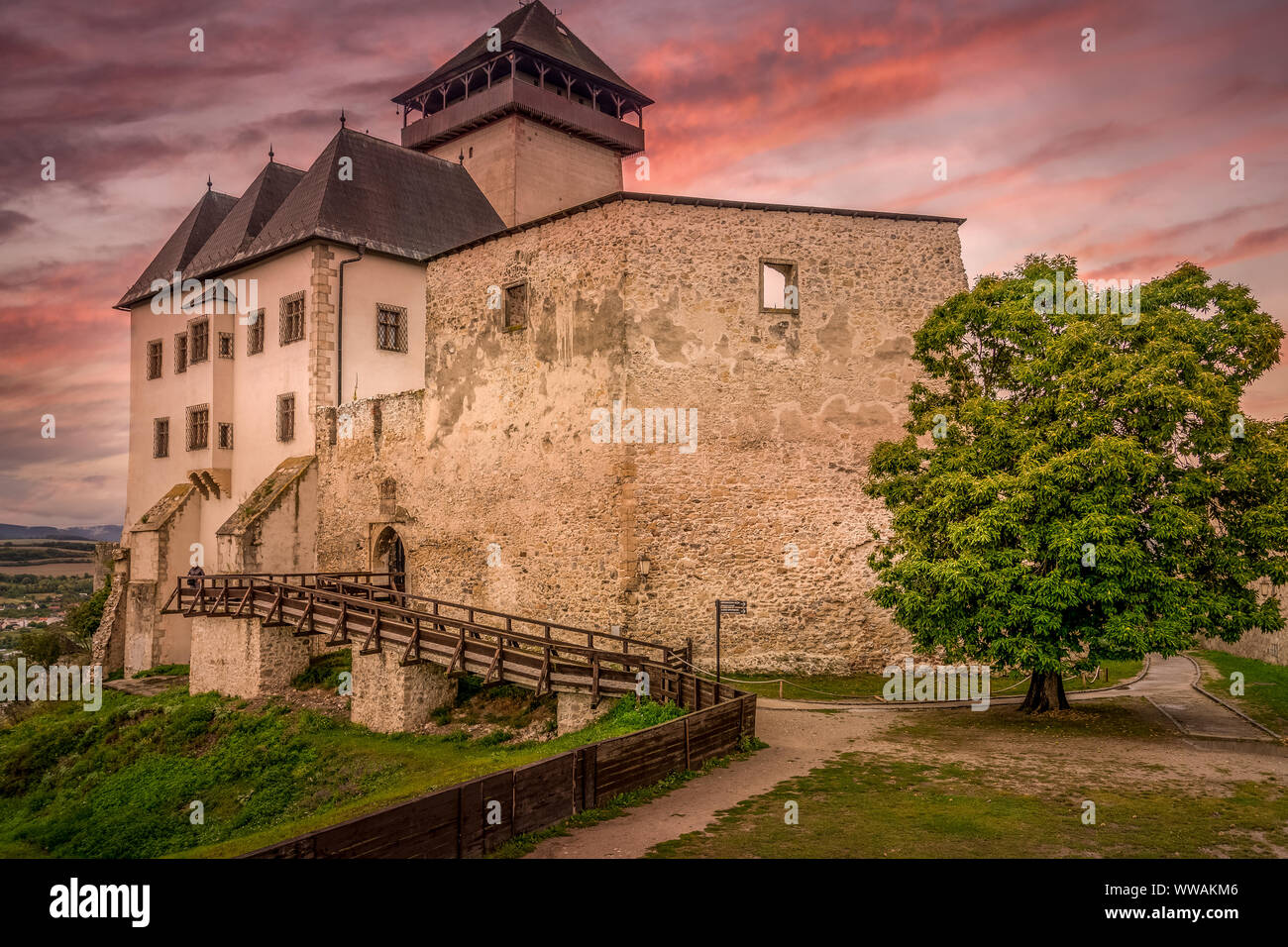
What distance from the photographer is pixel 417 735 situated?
62.5 ft

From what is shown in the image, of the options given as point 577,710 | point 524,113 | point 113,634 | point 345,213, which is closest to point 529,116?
point 524,113

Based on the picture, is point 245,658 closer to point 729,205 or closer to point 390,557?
point 390,557

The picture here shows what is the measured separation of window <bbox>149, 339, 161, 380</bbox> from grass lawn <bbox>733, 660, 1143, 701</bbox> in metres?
25.8

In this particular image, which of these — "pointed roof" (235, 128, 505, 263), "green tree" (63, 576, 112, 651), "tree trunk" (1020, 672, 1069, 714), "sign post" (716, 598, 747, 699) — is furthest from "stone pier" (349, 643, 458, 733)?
"green tree" (63, 576, 112, 651)

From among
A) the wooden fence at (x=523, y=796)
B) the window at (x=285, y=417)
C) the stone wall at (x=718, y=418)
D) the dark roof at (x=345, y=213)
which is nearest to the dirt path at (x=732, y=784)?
the wooden fence at (x=523, y=796)

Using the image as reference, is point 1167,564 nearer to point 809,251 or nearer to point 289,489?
point 809,251

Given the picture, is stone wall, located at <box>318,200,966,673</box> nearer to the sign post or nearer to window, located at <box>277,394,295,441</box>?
the sign post

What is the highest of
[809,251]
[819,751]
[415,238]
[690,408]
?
[415,238]

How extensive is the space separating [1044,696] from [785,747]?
233 inches

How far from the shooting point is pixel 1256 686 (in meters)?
20.1

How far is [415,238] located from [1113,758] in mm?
24865
